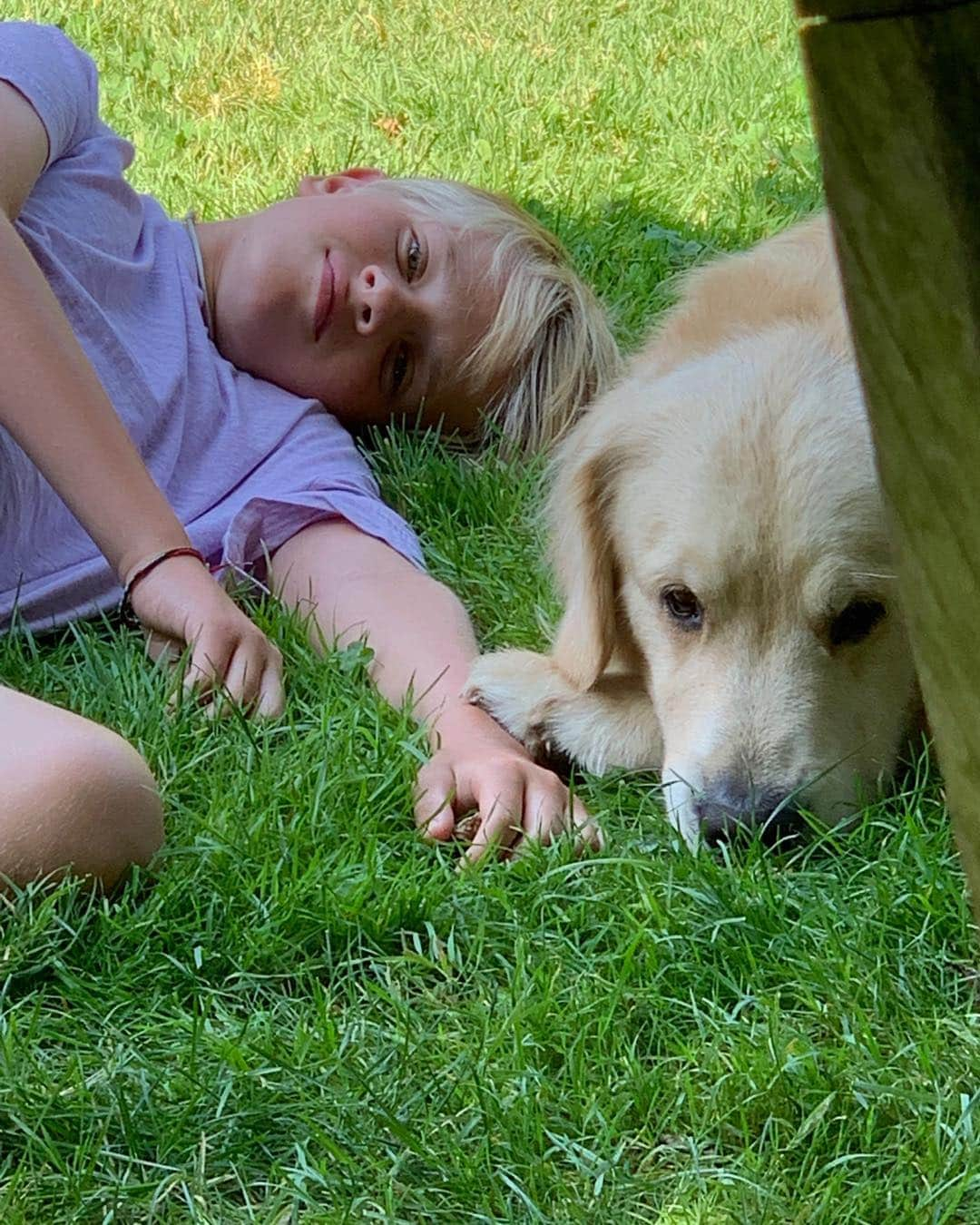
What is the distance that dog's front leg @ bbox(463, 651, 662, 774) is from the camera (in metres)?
2.52

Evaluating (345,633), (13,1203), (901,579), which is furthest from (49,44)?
(901,579)

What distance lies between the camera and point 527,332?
3668 mm

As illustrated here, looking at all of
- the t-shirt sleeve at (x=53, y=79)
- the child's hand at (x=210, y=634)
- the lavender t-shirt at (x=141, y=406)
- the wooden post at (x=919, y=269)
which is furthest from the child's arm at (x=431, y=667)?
the wooden post at (x=919, y=269)

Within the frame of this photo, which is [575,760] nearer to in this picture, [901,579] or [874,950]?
[874,950]

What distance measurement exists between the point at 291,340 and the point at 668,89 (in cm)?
288

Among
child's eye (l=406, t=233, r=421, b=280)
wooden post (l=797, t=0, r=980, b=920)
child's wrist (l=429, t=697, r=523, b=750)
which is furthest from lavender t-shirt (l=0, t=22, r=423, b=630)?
wooden post (l=797, t=0, r=980, b=920)

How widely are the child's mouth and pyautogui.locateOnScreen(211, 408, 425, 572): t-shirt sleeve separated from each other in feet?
0.95

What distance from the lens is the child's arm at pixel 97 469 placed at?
262 centimetres

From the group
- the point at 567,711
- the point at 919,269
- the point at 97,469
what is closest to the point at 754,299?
the point at 567,711

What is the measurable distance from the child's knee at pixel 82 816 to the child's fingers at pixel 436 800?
0.39m

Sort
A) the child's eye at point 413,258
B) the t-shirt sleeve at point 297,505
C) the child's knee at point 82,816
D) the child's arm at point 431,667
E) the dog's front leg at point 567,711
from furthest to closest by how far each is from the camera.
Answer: the child's eye at point 413,258
the t-shirt sleeve at point 297,505
the dog's front leg at point 567,711
the child's arm at point 431,667
the child's knee at point 82,816

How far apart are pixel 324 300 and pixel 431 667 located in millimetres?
1090

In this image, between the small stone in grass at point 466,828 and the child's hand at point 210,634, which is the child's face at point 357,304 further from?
the small stone in grass at point 466,828

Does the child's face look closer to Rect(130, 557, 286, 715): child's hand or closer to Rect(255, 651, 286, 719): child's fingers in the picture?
Rect(130, 557, 286, 715): child's hand
